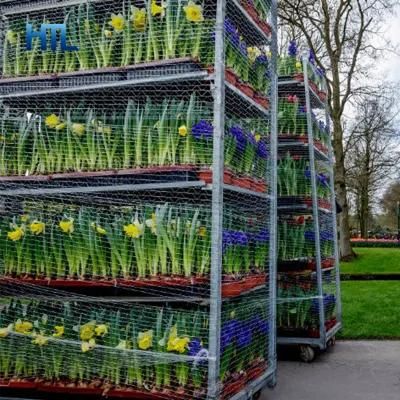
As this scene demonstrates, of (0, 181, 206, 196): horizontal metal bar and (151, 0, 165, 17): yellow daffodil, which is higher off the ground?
(151, 0, 165, 17): yellow daffodil

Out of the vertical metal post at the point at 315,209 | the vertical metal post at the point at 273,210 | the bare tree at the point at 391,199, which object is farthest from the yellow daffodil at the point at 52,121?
the bare tree at the point at 391,199

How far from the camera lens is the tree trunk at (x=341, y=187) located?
18.8 metres

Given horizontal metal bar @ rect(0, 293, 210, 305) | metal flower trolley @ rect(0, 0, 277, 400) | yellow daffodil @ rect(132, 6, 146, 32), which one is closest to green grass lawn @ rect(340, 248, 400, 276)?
metal flower trolley @ rect(0, 0, 277, 400)

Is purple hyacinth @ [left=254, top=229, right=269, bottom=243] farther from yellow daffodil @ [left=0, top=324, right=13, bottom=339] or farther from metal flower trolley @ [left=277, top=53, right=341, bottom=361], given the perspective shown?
yellow daffodil @ [left=0, top=324, right=13, bottom=339]

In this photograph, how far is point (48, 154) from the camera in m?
4.82

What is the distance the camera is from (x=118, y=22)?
4727 millimetres

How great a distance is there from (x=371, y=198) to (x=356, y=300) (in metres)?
29.9

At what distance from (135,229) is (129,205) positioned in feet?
1.17

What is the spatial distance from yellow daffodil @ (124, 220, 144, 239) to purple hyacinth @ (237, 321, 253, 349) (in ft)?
3.64

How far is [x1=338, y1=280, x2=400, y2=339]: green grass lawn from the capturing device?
27.3 feet

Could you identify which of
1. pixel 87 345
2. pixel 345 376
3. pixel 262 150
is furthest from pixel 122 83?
pixel 345 376

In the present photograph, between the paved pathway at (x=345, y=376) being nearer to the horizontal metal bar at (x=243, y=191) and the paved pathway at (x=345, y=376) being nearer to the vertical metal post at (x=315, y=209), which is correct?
the vertical metal post at (x=315, y=209)

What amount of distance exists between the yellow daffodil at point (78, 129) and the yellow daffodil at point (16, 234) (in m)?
0.84

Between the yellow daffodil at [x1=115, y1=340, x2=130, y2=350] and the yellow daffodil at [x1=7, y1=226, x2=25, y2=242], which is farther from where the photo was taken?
the yellow daffodil at [x1=7, y1=226, x2=25, y2=242]
